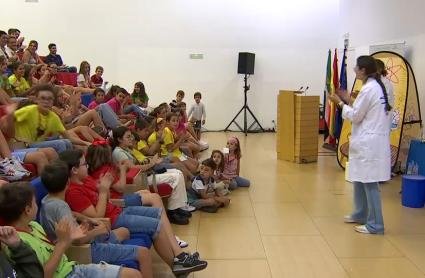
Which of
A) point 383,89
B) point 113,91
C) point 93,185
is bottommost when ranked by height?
point 93,185

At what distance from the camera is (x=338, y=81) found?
8.72 m

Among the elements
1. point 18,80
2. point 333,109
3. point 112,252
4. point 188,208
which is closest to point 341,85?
point 333,109

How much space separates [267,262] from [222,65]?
8.44 m

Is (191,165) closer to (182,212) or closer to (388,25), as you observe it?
(182,212)

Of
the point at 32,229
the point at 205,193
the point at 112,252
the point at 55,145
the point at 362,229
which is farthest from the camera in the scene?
the point at 205,193

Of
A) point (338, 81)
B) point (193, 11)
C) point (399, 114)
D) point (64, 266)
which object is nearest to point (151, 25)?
point (193, 11)

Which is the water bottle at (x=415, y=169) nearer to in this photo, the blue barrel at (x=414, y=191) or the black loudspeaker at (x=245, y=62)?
the blue barrel at (x=414, y=191)

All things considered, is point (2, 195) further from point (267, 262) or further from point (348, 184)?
point (348, 184)

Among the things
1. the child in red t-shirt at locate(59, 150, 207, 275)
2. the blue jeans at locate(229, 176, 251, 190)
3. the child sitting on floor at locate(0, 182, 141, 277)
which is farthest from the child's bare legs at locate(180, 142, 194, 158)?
the child sitting on floor at locate(0, 182, 141, 277)

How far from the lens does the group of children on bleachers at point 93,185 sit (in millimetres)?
2066

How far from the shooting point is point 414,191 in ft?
16.2

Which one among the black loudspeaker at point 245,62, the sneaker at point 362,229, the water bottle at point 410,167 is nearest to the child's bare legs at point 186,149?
the sneaker at point 362,229

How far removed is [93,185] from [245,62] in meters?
8.32

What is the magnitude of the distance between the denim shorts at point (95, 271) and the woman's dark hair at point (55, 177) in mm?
486
